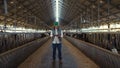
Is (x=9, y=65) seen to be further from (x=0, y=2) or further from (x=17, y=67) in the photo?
(x=0, y=2)

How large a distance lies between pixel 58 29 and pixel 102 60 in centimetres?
420

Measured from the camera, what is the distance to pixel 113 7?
2631 cm

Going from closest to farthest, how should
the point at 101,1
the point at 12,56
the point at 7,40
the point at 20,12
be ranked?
the point at 12,56 → the point at 7,40 → the point at 101,1 → the point at 20,12

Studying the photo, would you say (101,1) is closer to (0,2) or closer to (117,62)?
(0,2)

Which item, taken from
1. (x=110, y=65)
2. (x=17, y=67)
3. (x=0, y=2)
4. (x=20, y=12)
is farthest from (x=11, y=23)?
(x=110, y=65)

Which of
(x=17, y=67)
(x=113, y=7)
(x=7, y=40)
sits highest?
(x=113, y=7)

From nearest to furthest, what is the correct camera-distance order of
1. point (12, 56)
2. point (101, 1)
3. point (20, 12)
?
1. point (12, 56)
2. point (101, 1)
3. point (20, 12)

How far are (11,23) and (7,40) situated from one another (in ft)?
96.1

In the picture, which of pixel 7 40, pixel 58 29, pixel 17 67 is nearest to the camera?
pixel 17 67

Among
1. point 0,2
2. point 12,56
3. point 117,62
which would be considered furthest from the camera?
point 0,2

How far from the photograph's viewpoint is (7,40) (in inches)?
415

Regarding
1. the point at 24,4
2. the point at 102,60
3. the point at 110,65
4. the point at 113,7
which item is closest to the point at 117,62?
the point at 110,65

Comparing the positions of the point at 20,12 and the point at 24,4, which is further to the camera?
the point at 20,12

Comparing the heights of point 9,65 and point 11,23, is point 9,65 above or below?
below
